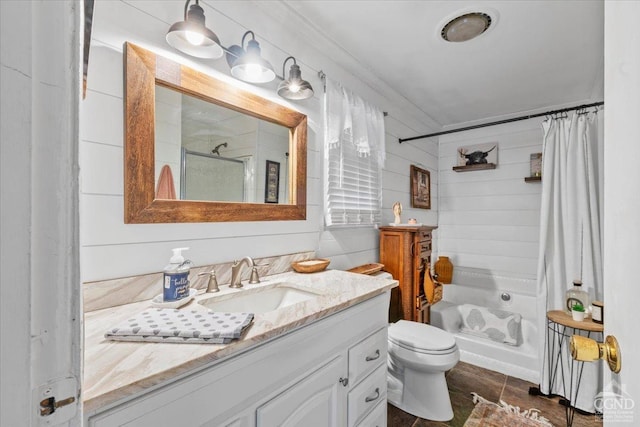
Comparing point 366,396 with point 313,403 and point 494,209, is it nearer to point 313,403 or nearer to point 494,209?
point 313,403

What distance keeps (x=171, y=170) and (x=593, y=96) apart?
371cm

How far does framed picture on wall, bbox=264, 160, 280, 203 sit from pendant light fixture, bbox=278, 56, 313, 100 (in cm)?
39

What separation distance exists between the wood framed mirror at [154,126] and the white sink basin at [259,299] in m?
0.37

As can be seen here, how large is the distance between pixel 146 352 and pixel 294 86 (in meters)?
1.35

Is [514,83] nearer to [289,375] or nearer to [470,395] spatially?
[470,395]

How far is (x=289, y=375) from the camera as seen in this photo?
946 mm

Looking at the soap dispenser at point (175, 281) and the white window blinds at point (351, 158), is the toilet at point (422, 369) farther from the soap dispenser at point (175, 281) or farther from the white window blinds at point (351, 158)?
the soap dispenser at point (175, 281)

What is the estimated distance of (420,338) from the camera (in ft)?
6.27

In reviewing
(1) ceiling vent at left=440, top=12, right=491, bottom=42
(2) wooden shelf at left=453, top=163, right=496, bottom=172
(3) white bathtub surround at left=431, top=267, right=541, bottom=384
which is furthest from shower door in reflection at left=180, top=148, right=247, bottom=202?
(2) wooden shelf at left=453, top=163, right=496, bottom=172

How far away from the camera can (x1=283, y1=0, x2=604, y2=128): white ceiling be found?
1.62 meters

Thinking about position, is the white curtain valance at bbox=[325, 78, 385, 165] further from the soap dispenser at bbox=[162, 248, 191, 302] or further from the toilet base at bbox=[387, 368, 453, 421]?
the toilet base at bbox=[387, 368, 453, 421]

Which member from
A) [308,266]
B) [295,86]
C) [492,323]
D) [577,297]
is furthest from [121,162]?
[492,323]

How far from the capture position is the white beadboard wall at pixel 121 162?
1.01 meters

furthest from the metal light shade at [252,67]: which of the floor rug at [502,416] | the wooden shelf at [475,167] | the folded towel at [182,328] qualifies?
the wooden shelf at [475,167]
